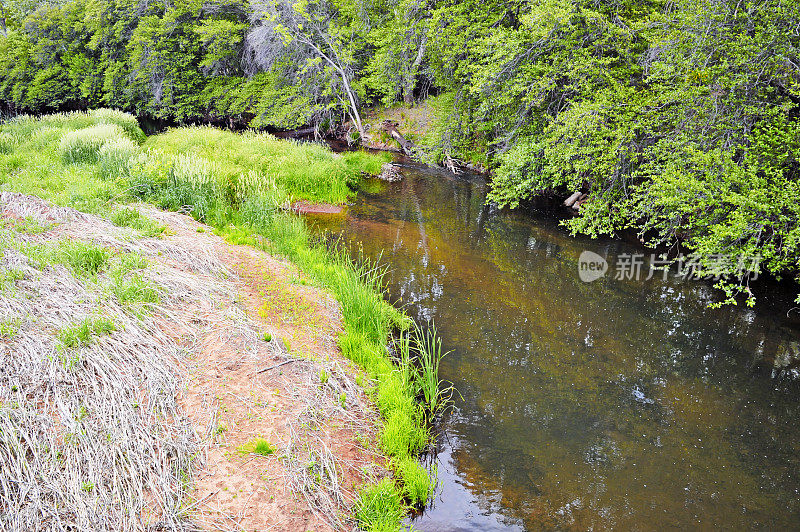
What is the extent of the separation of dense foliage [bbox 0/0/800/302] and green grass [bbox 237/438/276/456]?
6.00 metres

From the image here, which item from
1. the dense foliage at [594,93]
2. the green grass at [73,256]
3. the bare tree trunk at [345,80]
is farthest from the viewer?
the bare tree trunk at [345,80]

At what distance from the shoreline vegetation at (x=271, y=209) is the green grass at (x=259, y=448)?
2.64ft

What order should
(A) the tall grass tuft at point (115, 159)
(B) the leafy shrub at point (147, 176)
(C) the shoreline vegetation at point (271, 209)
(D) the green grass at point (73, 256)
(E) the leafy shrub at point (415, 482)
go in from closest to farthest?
(E) the leafy shrub at point (415, 482), (C) the shoreline vegetation at point (271, 209), (D) the green grass at point (73, 256), (B) the leafy shrub at point (147, 176), (A) the tall grass tuft at point (115, 159)

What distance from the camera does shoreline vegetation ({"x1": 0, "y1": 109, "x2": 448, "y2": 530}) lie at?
4.17 meters

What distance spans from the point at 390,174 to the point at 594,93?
7.21 m

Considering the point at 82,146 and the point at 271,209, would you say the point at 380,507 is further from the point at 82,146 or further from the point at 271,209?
the point at 82,146

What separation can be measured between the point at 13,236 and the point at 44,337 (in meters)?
2.33

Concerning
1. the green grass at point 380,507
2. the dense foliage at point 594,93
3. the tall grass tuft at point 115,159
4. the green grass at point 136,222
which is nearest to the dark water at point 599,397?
the green grass at point 380,507

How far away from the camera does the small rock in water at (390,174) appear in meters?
14.9

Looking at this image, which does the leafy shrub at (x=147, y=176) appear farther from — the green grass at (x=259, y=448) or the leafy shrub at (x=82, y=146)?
the green grass at (x=259, y=448)

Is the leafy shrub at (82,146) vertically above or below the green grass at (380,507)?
above

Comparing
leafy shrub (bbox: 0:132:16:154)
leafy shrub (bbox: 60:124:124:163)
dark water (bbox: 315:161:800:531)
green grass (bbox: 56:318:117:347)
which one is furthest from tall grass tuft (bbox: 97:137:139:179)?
green grass (bbox: 56:318:117:347)

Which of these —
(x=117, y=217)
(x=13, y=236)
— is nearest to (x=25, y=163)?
(x=117, y=217)

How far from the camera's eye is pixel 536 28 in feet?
31.9
